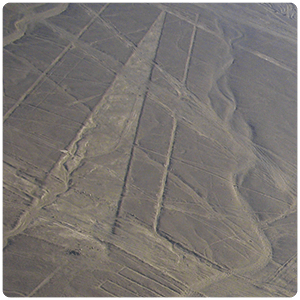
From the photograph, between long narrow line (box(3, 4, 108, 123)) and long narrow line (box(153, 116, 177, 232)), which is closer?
long narrow line (box(153, 116, 177, 232))

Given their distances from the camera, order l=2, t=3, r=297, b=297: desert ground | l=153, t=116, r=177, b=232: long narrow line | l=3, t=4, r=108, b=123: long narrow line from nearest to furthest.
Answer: l=2, t=3, r=297, b=297: desert ground
l=153, t=116, r=177, b=232: long narrow line
l=3, t=4, r=108, b=123: long narrow line

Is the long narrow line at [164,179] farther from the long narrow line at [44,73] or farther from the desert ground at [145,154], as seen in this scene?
the long narrow line at [44,73]

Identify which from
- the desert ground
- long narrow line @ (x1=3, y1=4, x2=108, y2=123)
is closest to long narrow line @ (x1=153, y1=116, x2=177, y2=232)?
the desert ground

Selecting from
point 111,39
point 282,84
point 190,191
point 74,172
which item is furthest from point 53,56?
point 282,84

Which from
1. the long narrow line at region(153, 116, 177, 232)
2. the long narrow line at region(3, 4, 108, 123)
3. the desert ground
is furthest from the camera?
the long narrow line at region(3, 4, 108, 123)

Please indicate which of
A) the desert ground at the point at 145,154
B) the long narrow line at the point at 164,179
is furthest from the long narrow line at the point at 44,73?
the long narrow line at the point at 164,179

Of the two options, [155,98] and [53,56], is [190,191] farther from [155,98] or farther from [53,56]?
[53,56]

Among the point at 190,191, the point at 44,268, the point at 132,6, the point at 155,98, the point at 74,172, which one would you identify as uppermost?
the point at 132,6

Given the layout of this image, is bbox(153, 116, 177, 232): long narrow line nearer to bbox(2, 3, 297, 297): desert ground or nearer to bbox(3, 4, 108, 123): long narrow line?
bbox(2, 3, 297, 297): desert ground
